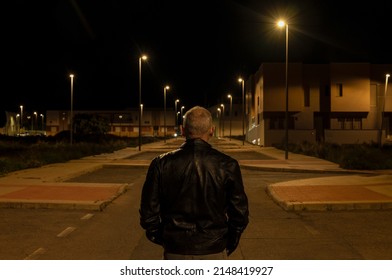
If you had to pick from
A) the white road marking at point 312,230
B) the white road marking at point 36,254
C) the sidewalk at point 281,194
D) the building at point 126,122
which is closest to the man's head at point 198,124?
the white road marking at point 36,254

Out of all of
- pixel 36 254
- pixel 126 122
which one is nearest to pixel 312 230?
pixel 36 254

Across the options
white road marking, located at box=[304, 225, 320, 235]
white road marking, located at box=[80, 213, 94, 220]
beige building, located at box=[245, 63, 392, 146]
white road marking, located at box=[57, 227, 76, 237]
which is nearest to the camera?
white road marking, located at box=[57, 227, 76, 237]

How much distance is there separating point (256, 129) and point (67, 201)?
55.0 m

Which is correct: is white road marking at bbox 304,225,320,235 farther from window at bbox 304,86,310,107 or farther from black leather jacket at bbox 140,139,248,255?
window at bbox 304,86,310,107

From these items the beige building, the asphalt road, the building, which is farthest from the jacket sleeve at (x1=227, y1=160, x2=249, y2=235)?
the building

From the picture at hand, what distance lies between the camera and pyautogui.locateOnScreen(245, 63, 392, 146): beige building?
5894 centimetres

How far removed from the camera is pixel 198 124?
419cm

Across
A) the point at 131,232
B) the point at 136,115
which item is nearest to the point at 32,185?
the point at 131,232

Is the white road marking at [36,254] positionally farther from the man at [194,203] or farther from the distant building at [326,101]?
the distant building at [326,101]

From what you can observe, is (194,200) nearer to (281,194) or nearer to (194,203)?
(194,203)

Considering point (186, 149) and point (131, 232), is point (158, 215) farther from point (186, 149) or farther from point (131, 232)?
point (131, 232)

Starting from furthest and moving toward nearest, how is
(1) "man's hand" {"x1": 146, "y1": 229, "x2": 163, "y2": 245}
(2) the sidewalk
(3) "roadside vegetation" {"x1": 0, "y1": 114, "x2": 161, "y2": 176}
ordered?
(3) "roadside vegetation" {"x1": 0, "y1": 114, "x2": 161, "y2": 176} < (2) the sidewalk < (1) "man's hand" {"x1": 146, "y1": 229, "x2": 163, "y2": 245}

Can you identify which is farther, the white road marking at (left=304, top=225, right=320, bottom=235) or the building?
the building

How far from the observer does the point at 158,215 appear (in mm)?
4094
